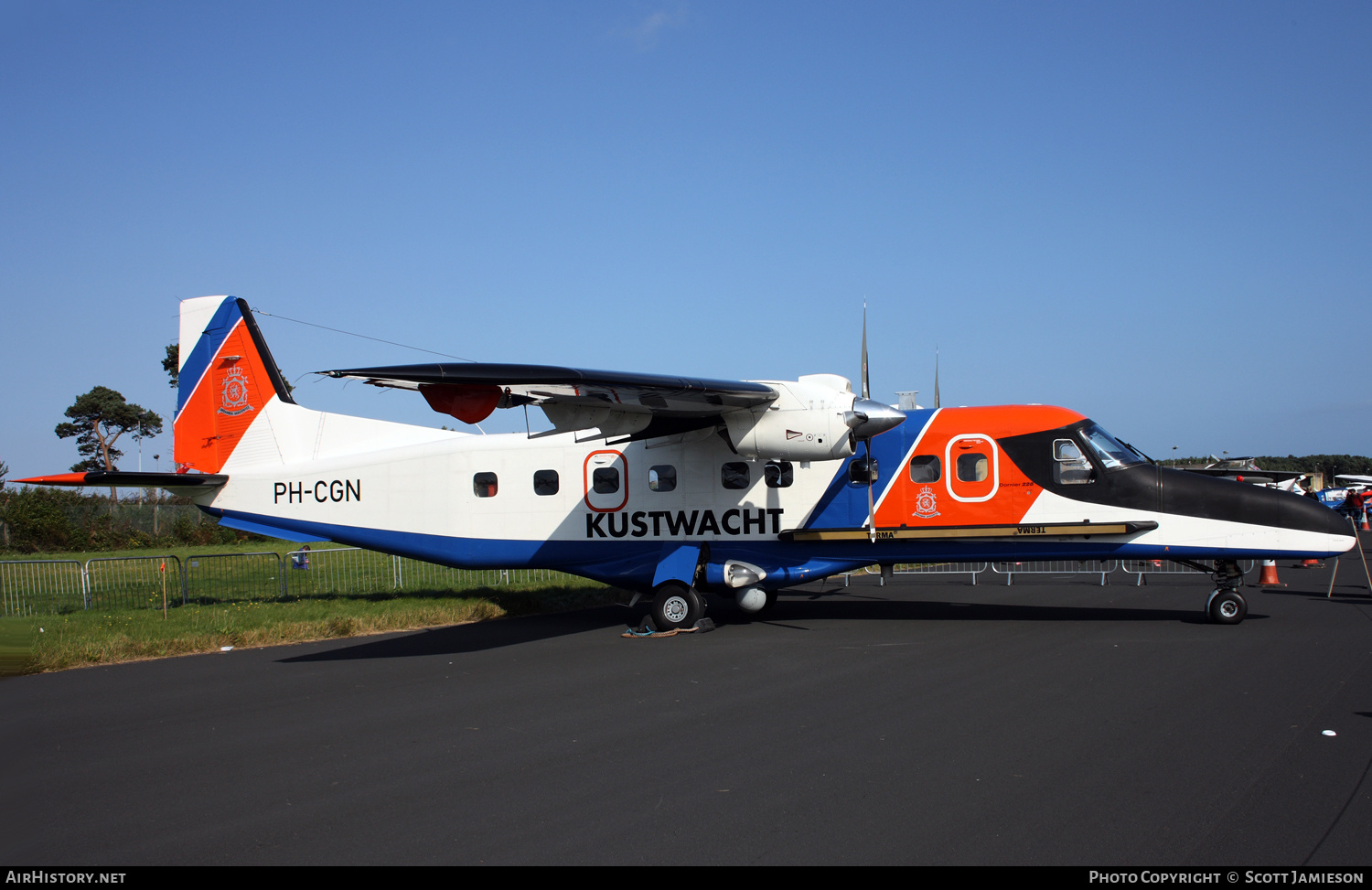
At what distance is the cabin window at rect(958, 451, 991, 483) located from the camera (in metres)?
11.5

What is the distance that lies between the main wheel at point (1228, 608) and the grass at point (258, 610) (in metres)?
9.53

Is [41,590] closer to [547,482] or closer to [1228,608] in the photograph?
[547,482]

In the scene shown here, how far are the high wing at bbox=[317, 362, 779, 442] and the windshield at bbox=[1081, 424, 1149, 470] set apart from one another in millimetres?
4341

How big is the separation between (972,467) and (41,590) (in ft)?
68.2

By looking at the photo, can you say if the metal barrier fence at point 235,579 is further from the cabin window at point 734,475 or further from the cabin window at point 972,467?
the cabin window at point 972,467

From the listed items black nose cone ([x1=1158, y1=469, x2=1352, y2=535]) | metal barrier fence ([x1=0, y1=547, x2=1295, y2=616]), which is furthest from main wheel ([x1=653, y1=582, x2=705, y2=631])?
black nose cone ([x1=1158, y1=469, x2=1352, y2=535])

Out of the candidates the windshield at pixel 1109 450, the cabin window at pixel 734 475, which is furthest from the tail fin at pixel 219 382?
the windshield at pixel 1109 450

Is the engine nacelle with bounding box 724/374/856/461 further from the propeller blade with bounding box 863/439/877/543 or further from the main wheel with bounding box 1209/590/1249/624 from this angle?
the main wheel with bounding box 1209/590/1249/624

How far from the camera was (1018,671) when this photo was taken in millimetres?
8109

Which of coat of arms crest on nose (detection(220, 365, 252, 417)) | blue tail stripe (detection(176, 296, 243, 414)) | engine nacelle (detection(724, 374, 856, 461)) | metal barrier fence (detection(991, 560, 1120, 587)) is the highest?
blue tail stripe (detection(176, 296, 243, 414))

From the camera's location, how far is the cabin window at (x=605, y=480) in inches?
497

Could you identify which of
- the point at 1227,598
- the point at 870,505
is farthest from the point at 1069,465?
the point at 870,505

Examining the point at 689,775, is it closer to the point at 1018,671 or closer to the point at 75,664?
the point at 1018,671

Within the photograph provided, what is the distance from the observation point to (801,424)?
10.7 m
